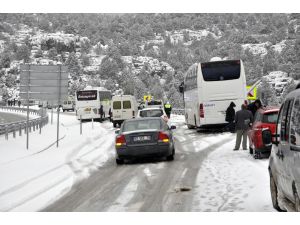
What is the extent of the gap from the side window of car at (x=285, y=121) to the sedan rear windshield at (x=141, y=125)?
908cm

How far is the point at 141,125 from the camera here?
16.4 m

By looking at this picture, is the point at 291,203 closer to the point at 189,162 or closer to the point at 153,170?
the point at 153,170

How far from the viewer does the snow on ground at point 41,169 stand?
10.2 meters

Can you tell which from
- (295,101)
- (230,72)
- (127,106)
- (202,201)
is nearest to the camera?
(295,101)

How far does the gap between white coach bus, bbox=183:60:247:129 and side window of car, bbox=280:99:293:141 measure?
2109cm

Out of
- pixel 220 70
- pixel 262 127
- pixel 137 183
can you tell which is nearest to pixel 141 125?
pixel 262 127

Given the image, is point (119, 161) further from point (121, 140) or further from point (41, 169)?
point (41, 169)

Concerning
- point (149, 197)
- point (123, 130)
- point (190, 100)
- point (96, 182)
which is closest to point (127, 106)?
point (190, 100)

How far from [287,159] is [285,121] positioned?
0.57 m

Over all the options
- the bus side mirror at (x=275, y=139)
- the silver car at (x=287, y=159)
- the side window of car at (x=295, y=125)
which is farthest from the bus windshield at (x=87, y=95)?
the side window of car at (x=295, y=125)

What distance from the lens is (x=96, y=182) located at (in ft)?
40.3

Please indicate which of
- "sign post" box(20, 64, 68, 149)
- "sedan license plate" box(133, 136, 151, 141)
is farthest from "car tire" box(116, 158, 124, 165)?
"sign post" box(20, 64, 68, 149)

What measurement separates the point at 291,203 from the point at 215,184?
4223mm

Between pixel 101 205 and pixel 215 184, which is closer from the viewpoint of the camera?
pixel 101 205
